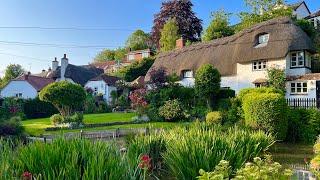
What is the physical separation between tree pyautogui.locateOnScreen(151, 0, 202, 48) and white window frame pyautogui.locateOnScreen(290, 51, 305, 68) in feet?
99.7

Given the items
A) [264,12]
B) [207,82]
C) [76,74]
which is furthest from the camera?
[76,74]

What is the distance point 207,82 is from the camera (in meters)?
29.1

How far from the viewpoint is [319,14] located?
51625mm

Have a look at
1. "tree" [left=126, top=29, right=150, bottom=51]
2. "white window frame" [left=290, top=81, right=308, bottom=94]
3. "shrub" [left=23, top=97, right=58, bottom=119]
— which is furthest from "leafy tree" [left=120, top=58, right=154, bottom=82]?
"white window frame" [left=290, top=81, right=308, bottom=94]

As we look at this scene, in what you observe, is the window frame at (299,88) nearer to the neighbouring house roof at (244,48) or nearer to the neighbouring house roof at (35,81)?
the neighbouring house roof at (244,48)

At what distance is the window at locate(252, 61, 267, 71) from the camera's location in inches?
1417

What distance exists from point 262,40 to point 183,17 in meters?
30.3

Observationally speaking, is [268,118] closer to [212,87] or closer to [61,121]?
[212,87]

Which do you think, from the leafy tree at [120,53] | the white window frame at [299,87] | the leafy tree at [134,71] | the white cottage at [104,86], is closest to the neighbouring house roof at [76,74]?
the white cottage at [104,86]

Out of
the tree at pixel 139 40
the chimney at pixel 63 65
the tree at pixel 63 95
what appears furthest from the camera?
the tree at pixel 139 40

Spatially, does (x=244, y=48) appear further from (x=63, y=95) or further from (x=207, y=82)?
(x=63, y=95)

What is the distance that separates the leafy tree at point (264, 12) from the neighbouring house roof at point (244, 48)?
8.19m

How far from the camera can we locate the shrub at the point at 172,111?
29.8 metres

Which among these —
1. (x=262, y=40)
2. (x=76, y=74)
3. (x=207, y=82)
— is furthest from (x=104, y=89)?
(x=207, y=82)
